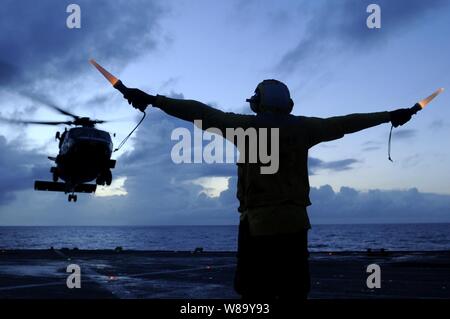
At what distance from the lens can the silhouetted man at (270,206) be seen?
11.5 feet

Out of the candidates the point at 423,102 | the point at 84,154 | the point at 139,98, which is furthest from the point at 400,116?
the point at 84,154

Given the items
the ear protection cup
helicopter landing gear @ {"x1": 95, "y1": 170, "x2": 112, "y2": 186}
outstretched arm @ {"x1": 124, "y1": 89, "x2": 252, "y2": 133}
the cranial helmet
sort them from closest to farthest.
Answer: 1. outstretched arm @ {"x1": 124, "y1": 89, "x2": 252, "y2": 133}
2. the cranial helmet
3. the ear protection cup
4. helicopter landing gear @ {"x1": 95, "y1": 170, "x2": 112, "y2": 186}

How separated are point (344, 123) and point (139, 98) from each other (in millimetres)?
1673

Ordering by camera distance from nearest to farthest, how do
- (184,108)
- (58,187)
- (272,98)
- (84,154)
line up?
(184,108) < (272,98) < (84,154) < (58,187)

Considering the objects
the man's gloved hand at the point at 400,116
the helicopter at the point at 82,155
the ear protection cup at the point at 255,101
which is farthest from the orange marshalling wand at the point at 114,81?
the helicopter at the point at 82,155

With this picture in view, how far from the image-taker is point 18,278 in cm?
1673

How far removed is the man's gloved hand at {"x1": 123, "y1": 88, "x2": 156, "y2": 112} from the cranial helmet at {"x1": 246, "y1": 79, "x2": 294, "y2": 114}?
2.90 ft

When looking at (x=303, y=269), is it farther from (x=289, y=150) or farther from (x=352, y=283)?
(x=352, y=283)

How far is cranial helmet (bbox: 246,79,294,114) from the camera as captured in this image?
3781mm

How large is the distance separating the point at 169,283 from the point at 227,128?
12.6m

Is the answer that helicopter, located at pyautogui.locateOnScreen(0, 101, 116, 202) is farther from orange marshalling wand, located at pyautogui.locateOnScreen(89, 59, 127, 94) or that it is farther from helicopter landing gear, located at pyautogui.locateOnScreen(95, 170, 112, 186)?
orange marshalling wand, located at pyautogui.locateOnScreen(89, 59, 127, 94)

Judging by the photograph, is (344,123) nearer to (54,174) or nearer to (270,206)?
(270,206)

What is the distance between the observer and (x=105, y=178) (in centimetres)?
3238

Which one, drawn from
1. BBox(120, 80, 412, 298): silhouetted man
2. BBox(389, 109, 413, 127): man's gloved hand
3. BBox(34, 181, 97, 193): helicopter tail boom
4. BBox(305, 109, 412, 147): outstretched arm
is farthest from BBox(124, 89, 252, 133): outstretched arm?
BBox(34, 181, 97, 193): helicopter tail boom
